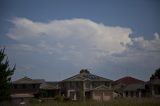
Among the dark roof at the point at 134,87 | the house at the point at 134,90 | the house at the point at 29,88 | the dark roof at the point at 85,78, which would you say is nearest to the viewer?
the house at the point at 29,88

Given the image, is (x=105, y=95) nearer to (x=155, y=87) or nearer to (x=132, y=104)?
(x=155, y=87)

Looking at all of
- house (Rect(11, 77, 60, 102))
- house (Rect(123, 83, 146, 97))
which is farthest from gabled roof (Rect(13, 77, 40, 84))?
house (Rect(123, 83, 146, 97))

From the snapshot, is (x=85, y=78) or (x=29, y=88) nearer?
(x=29, y=88)

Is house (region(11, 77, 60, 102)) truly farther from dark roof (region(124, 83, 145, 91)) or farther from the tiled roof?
dark roof (region(124, 83, 145, 91))

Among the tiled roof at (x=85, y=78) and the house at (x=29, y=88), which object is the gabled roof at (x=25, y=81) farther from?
the tiled roof at (x=85, y=78)

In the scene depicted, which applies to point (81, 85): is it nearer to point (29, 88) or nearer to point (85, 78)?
point (85, 78)

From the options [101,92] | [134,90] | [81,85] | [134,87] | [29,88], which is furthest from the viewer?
[134,87]

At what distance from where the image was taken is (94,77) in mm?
42094

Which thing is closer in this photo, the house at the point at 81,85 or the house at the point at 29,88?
the house at the point at 29,88

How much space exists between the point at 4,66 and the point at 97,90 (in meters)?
18.7

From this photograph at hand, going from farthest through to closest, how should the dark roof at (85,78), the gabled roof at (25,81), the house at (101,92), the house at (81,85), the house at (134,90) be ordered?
the house at (134,90) → the dark roof at (85,78) → the house at (81,85) → the house at (101,92) → the gabled roof at (25,81)

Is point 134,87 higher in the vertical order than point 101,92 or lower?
higher

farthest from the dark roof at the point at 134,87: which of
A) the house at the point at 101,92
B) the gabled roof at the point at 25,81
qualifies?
the gabled roof at the point at 25,81

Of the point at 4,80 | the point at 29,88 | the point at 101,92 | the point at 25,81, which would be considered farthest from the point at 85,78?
the point at 4,80
